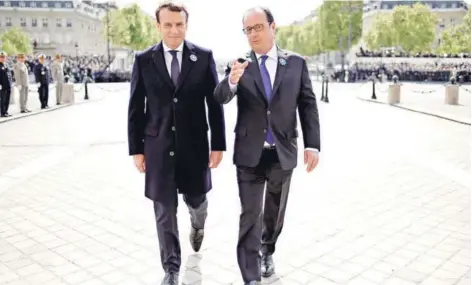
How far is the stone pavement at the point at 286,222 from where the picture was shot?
14.0ft

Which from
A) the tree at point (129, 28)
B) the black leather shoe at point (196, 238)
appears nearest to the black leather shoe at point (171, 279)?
the black leather shoe at point (196, 238)

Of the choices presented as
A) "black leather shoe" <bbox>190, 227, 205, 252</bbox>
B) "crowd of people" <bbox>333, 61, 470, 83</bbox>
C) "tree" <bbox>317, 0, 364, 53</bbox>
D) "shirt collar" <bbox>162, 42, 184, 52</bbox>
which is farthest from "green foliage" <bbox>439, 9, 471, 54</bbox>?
"shirt collar" <bbox>162, 42, 184, 52</bbox>

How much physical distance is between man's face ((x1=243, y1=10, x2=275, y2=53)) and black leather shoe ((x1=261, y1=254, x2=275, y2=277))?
1.70m

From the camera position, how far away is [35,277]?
4.14 metres

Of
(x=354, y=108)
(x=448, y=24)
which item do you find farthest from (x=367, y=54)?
(x=448, y=24)

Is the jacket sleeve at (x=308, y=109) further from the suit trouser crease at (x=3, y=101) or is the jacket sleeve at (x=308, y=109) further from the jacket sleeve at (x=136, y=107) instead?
the suit trouser crease at (x=3, y=101)

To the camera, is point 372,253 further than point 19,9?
No

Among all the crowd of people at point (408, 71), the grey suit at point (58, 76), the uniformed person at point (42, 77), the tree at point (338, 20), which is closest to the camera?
the uniformed person at point (42, 77)

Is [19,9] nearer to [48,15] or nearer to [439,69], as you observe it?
[48,15]

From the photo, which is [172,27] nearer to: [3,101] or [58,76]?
[3,101]

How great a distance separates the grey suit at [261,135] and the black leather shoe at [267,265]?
0.33 m

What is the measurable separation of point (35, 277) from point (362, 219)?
3462 mm

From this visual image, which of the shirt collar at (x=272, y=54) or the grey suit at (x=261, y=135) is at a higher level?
the shirt collar at (x=272, y=54)

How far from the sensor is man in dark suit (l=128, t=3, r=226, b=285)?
12.4ft
